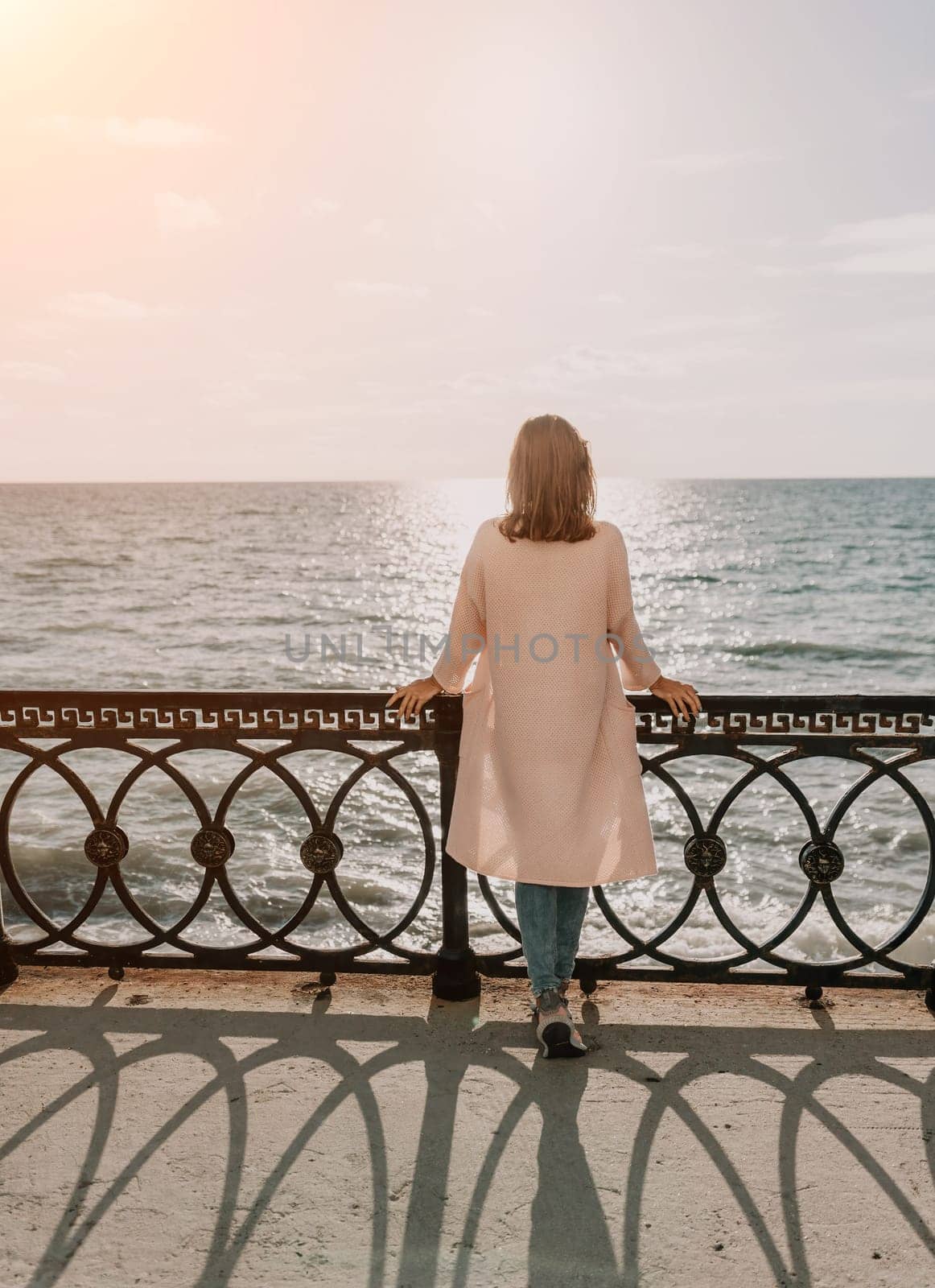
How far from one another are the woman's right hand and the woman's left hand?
710 mm

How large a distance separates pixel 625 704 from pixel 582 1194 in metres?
1.34

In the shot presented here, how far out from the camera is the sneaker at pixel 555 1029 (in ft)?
9.74

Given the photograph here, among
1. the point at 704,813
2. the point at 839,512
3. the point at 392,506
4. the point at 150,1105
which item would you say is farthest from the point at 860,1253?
the point at 392,506

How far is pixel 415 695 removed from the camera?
3.22 m

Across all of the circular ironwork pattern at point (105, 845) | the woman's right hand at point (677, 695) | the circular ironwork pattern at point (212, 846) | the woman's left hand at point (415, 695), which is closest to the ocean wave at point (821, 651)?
the woman's right hand at point (677, 695)

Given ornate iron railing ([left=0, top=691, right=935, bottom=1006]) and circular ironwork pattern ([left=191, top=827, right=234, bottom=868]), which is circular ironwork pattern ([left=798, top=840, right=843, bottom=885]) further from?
circular ironwork pattern ([left=191, top=827, right=234, bottom=868])

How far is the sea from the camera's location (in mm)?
7332

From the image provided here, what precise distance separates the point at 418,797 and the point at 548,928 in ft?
2.10

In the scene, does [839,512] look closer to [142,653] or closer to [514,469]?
[142,653]

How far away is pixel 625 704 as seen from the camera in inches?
120

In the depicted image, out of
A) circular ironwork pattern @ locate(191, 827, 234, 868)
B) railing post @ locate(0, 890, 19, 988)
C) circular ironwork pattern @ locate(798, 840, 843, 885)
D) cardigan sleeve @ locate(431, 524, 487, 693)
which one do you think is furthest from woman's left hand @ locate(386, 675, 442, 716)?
railing post @ locate(0, 890, 19, 988)

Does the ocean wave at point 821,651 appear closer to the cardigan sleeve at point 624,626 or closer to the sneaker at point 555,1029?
the cardigan sleeve at point 624,626

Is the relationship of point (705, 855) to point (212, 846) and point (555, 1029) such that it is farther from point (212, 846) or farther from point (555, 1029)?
point (212, 846)

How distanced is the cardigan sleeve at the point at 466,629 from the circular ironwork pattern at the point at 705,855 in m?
1.01
